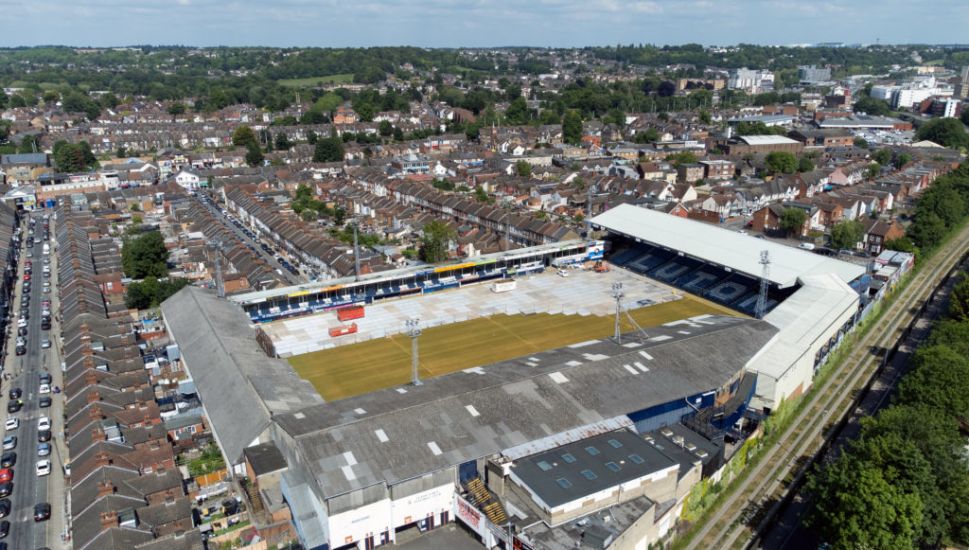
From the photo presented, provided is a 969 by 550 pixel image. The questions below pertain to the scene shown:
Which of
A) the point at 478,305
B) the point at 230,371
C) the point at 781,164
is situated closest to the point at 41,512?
the point at 230,371

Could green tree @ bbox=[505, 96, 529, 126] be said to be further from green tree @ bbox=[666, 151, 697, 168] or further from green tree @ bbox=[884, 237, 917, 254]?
green tree @ bbox=[884, 237, 917, 254]

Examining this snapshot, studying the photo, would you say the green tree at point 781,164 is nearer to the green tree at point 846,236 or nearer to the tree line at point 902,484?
the green tree at point 846,236

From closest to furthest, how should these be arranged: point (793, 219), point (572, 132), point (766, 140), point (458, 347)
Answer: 1. point (458, 347)
2. point (793, 219)
3. point (766, 140)
4. point (572, 132)

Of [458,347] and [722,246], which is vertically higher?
[722,246]

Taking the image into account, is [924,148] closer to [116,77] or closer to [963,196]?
[963,196]

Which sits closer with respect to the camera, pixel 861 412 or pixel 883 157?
pixel 861 412

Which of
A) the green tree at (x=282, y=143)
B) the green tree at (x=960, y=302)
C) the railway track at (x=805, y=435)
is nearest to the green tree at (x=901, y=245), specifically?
the railway track at (x=805, y=435)

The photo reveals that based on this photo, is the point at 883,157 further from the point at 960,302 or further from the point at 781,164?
the point at 960,302

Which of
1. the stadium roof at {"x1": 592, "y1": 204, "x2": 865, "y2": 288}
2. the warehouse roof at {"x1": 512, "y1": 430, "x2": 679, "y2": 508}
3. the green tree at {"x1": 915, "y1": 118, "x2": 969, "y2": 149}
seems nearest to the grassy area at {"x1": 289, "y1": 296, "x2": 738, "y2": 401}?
the stadium roof at {"x1": 592, "y1": 204, "x2": 865, "y2": 288}
